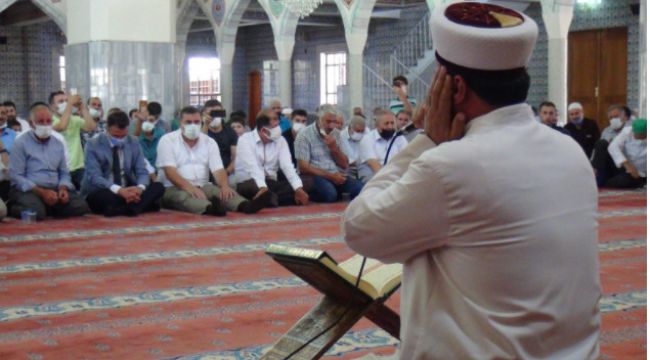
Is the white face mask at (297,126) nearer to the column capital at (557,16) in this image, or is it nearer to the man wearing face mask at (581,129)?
the man wearing face mask at (581,129)

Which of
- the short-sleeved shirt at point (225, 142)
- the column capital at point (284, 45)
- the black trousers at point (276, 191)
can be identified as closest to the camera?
the black trousers at point (276, 191)

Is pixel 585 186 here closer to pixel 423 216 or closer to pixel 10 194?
pixel 423 216

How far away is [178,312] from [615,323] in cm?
168

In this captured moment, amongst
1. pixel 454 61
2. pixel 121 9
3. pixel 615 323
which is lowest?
pixel 615 323

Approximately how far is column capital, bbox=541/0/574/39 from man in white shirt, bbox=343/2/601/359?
35.1 feet

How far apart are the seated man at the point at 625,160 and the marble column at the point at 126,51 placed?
4.63 m

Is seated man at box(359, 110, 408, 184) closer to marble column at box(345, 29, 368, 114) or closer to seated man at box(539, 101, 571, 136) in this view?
seated man at box(539, 101, 571, 136)

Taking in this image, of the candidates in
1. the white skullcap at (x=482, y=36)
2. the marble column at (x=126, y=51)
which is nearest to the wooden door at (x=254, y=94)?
the marble column at (x=126, y=51)

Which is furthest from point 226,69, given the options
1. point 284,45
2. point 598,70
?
point 598,70

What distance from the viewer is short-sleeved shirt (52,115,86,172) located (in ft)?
27.1

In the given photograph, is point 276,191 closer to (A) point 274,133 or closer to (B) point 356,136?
(A) point 274,133

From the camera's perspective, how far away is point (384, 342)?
325cm

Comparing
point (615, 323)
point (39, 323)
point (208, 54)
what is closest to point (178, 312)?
point (39, 323)

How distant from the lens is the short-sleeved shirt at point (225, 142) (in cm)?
862
